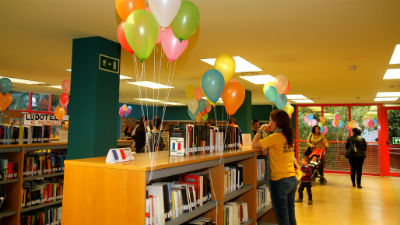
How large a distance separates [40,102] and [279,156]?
11415 mm

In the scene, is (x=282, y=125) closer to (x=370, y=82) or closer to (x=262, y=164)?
(x=262, y=164)

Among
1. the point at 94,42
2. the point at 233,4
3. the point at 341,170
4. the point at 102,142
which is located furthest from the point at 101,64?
the point at 341,170

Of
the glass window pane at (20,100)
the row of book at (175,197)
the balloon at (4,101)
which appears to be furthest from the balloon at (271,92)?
the glass window pane at (20,100)

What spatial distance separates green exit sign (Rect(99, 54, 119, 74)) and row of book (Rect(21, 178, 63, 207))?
2118 mm

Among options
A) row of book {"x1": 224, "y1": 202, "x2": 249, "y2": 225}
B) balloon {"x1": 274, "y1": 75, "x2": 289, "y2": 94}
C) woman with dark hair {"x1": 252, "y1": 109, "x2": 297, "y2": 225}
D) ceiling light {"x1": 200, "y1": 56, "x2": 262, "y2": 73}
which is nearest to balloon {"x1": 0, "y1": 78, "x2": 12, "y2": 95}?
ceiling light {"x1": 200, "y1": 56, "x2": 262, "y2": 73}

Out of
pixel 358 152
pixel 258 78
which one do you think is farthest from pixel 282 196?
pixel 358 152

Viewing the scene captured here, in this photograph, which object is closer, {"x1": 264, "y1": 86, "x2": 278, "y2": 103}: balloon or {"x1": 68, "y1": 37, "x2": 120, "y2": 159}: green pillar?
{"x1": 68, "y1": 37, "x2": 120, "y2": 159}: green pillar

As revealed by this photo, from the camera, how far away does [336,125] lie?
12312 millimetres

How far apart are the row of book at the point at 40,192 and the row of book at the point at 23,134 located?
681 millimetres

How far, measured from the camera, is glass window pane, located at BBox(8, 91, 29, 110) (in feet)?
35.9

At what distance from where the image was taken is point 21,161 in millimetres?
4297

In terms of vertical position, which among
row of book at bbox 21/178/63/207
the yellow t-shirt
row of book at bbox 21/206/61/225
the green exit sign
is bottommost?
row of book at bbox 21/206/61/225

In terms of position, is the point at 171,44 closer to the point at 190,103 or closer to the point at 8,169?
the point at 8,169

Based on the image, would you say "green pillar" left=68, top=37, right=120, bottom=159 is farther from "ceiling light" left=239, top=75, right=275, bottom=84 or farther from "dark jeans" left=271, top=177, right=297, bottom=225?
"ceiling light" left=239, top=75, right=275, bottom=84
